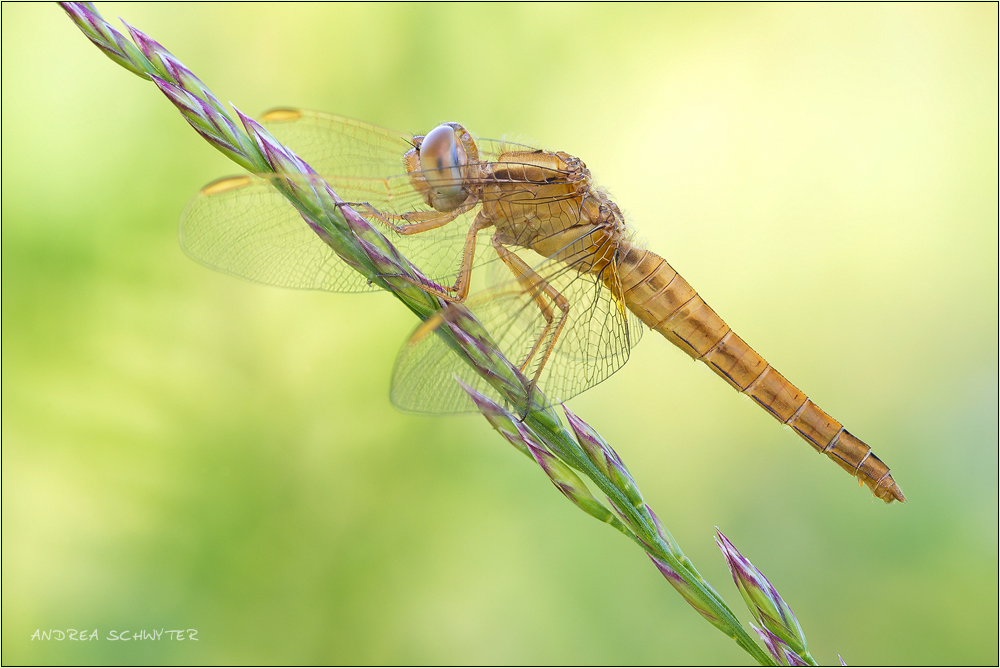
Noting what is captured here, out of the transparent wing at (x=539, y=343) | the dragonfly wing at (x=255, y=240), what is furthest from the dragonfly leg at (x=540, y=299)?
the dragonfly wing at (x=255, y=240)

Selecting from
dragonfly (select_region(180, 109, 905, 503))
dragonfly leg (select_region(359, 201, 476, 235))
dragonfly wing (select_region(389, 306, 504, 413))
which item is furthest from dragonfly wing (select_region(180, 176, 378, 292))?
dragonfly wing (select_region(389, 306, 504, 413))

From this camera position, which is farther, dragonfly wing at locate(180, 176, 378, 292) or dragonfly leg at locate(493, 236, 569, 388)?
dragonfly wing at locate(180, 176, 378, 292)

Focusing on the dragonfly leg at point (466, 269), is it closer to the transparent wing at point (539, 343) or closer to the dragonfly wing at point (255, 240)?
the transparent wing at point (539, 343)

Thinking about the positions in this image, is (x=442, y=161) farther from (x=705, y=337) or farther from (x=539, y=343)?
(x=705, y=337)

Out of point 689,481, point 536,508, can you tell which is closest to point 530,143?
point 536,508

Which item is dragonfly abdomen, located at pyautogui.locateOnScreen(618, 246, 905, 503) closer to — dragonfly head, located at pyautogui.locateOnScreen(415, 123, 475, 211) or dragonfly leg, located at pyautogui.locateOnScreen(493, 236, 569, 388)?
dragonfly leg, located at pyautogui.locateOnScreen(493, 236, 569, 388)

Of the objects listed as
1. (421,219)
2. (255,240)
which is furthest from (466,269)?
(255,240)
